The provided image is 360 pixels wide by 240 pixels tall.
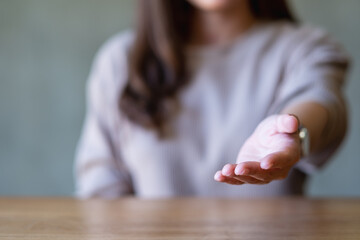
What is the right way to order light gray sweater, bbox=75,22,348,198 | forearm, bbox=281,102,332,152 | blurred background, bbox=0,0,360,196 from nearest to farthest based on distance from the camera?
1. forearm, bbox=281,102,332,152
2. light gray sweater, bbox=75,22,348,198
3. blurred background, bbox=0,0,360,196

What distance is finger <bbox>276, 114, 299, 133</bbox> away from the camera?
45 centimetres

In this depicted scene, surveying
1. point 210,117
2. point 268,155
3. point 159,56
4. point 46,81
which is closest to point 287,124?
point 268,155

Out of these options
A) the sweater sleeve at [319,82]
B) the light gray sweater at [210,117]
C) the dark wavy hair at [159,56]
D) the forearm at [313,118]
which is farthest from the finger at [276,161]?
the dark wavy hair at [159,56]

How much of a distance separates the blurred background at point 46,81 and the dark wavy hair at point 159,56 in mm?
689

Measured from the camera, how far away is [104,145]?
3.52 ft

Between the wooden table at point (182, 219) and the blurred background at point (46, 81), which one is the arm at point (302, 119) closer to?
the wooden table at point (182, 219)

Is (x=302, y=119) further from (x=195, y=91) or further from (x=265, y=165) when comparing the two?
(x=195, y=91)

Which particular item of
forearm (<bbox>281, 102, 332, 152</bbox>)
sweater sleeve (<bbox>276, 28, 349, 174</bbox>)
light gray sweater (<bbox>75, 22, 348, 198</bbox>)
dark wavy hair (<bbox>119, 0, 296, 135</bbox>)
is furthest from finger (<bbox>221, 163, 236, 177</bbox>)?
dark wavy hair (<bbox>119, 0, 296, 135</bbox>)

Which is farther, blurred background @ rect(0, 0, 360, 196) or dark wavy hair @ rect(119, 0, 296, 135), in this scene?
blurred background @ rect(0, 0, 360, 196)

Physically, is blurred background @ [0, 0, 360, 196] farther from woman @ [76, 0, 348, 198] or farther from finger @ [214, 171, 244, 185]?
finger @ [214, 171, 244, 185]

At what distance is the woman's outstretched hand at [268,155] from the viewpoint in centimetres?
39

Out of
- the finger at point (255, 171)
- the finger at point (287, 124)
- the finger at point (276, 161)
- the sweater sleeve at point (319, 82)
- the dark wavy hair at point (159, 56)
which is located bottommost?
the finger at point (255, 171)

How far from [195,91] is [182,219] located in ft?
1.65

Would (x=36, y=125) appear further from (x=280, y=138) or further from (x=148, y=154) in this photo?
(x=280, y=138)
